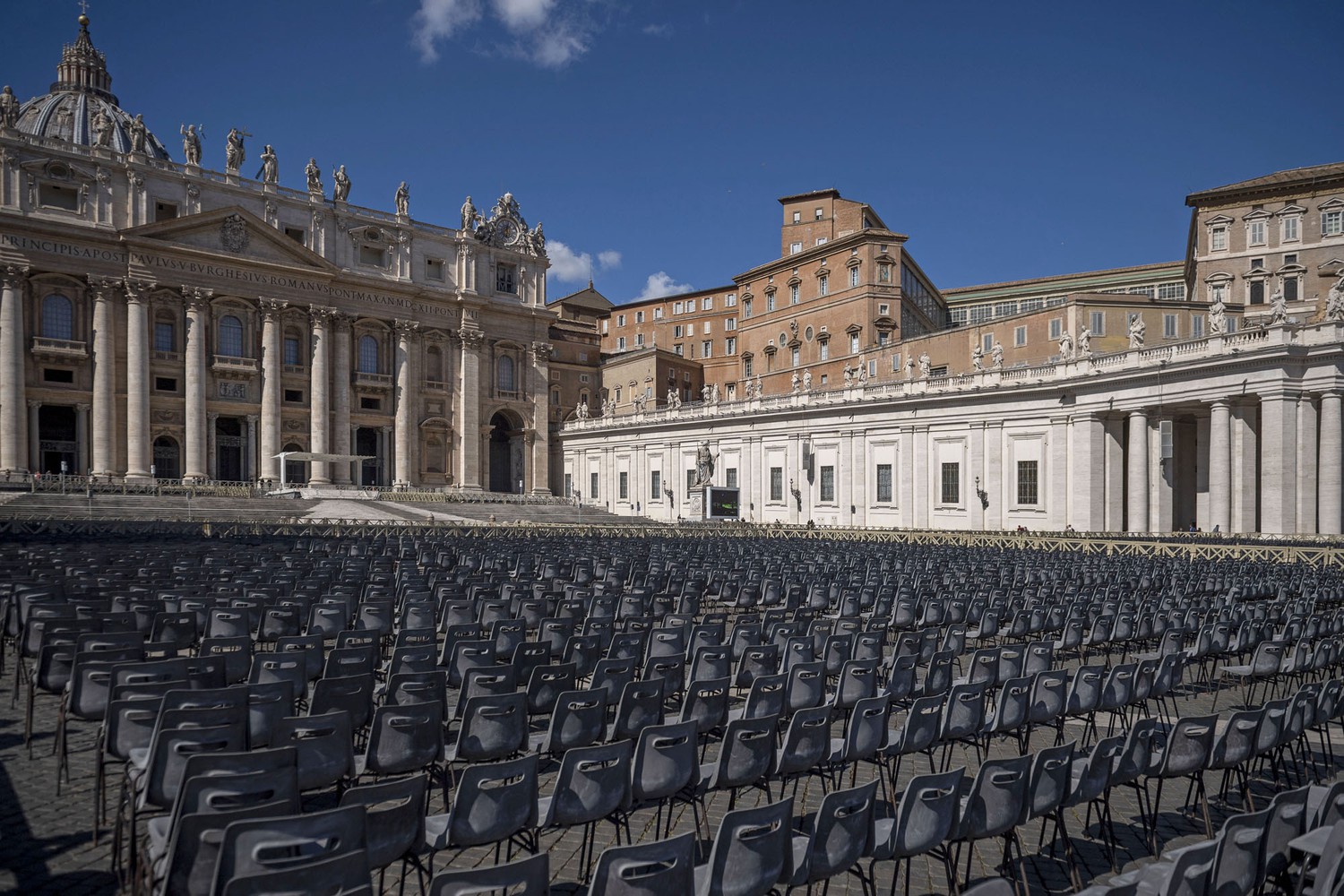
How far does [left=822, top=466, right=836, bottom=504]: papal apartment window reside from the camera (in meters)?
49.6

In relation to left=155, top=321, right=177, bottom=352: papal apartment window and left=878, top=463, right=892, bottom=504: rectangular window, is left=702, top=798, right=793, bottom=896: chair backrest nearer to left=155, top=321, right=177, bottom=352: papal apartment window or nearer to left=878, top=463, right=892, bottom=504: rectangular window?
left=878, top=463, right=892, bottom=504: rectangular window

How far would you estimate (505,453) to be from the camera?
249 ft

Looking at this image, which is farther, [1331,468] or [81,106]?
[81,106]

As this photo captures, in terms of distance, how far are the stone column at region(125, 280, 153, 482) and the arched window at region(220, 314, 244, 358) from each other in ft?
16.0

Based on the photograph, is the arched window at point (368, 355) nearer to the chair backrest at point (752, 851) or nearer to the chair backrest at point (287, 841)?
the chair backrest at point (287, 841)

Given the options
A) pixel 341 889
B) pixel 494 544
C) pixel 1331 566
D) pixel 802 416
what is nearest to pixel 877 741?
pixel 341 889

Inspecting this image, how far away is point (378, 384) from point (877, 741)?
64.3 meters

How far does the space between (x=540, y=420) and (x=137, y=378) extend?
30.6 m

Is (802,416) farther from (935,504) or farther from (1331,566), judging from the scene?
(1331,566)

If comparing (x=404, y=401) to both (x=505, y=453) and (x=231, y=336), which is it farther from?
(x=231, y=336)

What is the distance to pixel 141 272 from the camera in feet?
179

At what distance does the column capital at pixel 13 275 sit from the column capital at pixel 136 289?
5137mm

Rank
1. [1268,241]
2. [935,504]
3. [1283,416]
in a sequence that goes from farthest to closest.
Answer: [1268,241], [935,504], [1283,416]

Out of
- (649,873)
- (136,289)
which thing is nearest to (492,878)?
(649,873)
